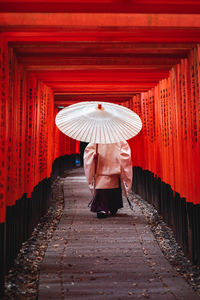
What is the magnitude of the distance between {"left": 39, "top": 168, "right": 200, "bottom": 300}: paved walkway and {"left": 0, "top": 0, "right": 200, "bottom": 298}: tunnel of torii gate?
1.75ft

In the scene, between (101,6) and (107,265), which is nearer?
(101,6)

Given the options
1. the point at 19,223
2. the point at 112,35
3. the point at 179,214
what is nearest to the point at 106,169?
the point at 179,214

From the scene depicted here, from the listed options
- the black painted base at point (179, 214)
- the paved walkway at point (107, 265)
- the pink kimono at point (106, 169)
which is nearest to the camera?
the paved walkway at point (107, 265)

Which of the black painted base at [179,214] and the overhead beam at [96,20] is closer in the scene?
the overhead beam at [96,20]

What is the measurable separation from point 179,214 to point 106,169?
2207 mm

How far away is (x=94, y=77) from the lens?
561 centimetres

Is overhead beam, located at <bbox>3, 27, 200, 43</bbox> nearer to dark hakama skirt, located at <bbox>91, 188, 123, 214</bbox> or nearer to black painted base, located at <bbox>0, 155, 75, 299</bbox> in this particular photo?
black painted base, located at <bbox>0, 155, 75, 299</bbox>

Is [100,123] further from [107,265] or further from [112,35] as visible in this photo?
[107,265]

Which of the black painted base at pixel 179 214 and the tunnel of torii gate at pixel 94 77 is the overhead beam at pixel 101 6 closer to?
the tunnel of torii gate at pixel 94 77

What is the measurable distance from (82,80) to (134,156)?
13.0 feet

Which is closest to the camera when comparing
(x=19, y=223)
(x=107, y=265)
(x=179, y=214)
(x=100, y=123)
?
(x=107, y=265)

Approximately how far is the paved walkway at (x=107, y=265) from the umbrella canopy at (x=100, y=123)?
1735 millimetres

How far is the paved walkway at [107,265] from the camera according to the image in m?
3.03

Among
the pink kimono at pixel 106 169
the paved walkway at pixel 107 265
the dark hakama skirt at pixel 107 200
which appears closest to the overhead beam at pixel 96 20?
the paved walkway at pixel 107 265
